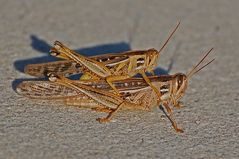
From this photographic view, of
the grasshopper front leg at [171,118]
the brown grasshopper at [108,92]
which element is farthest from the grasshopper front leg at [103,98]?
the grasshopper front leg at [171,118]

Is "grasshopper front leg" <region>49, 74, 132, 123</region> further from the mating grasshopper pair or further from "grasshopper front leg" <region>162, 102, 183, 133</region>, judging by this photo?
"grasshopper front leg" <region>162, 102, 183, 133</region>

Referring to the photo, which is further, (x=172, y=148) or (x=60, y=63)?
(x=60, y=63)

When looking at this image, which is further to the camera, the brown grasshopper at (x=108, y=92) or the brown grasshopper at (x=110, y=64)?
the brown grasshopper at (x=110, y=64)

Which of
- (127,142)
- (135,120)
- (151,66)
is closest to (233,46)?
(151,66)

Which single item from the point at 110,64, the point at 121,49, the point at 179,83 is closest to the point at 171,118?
the point at 179,83

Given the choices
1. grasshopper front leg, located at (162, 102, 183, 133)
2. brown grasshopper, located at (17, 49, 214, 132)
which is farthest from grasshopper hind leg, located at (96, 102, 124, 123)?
grasshopper front leg, located at (162, 102, 183, 133)

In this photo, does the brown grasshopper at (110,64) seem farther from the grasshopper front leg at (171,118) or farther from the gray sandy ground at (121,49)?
the gray sandy ground at (121,49)

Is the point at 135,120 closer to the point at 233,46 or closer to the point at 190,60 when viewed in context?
the point at 190,60
